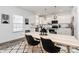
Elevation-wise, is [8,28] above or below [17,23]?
below

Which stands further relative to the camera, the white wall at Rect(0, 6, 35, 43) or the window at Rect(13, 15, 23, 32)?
the window at Rect(13, 15, 23, 32)

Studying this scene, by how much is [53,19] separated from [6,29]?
5184 millimetres

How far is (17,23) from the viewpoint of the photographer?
274 inches

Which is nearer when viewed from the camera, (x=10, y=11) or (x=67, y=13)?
(x=10, y=11)

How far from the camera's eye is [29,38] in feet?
11.0

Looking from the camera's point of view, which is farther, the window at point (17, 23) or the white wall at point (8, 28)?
the window at point (17, 23)

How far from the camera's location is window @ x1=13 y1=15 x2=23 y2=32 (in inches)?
259

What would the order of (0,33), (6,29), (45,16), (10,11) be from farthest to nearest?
(45,16)
(10,11)
(6,29)
(0,33)

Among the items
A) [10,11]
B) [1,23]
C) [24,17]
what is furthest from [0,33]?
[24,17]

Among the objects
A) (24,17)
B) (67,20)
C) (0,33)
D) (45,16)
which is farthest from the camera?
(45,16)

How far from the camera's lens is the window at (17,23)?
658 cm

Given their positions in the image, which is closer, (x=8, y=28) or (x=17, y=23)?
(x=8, y=28)

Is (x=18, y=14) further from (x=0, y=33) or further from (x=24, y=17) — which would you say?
(x=0, y=33)

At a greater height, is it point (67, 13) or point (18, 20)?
point (67, 13)
